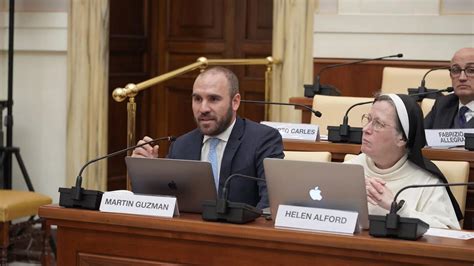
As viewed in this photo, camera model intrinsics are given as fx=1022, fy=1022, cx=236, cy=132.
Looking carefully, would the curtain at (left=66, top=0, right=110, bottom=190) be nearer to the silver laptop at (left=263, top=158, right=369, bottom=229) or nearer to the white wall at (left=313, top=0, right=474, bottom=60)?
the white wall at (left=313, top=0, right=474, bottom=60)

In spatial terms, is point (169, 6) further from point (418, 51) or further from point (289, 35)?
point (418, 51)

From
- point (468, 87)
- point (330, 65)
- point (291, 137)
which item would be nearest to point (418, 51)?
point (330, 65)

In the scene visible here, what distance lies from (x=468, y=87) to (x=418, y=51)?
1.27 metres

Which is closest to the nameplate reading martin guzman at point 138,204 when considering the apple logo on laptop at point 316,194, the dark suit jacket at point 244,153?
the apple logo on laptop at point 316,194

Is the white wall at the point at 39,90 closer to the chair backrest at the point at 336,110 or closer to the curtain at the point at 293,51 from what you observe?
the curtain at the point at 293,51

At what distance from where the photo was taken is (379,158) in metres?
3.98

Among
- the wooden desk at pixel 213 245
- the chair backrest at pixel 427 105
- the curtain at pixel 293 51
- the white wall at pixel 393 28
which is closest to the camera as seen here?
the wooden desk at pixel 213 245

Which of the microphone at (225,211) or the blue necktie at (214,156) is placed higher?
the blue necktie at (214,156)

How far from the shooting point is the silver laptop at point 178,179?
11.8 feet

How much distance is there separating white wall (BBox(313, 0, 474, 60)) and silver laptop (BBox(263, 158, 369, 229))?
3789 millimetres

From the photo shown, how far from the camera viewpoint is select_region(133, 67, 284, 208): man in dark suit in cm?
441

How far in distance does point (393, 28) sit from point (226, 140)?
9.27 feet

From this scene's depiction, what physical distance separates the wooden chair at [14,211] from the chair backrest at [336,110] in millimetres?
1933

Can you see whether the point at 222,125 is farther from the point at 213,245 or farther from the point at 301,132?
the point at 213,245
